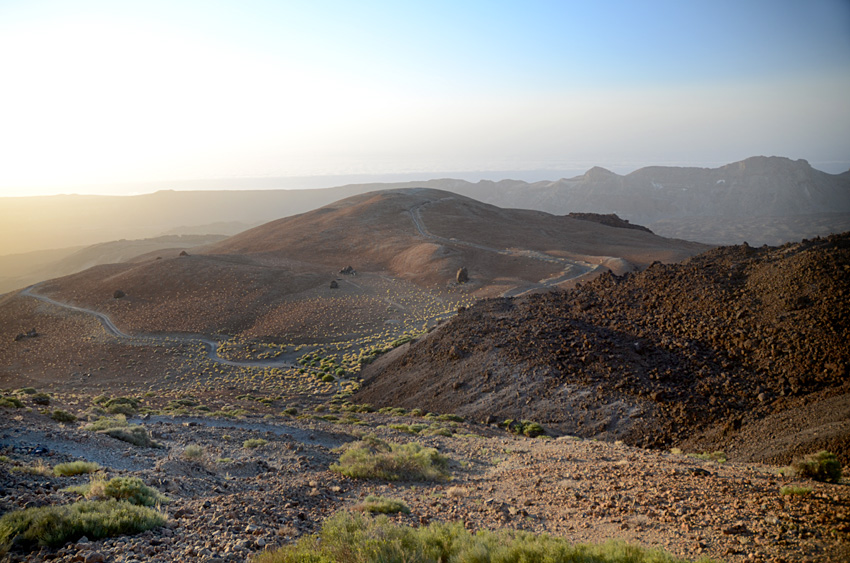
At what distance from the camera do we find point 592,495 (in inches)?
274

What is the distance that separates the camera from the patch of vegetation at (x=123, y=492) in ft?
19.8

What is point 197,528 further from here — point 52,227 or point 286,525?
point 52,227

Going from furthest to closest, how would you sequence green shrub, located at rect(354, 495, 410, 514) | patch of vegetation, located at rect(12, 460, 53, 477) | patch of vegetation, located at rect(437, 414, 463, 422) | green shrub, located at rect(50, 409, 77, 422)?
patch of vegetation, located at rect(437, 414, 463, 422)
green shrub, located at rect(50, 409, 77, 422)
patch of vegetation, located at rect(12, 460, 53, 477)
green shrub, located at rect(354, 495, 410, 514)

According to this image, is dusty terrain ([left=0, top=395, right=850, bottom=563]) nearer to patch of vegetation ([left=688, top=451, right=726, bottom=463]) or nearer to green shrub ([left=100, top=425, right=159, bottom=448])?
green shrub ([left=100, top=425, right=159, bottom=448])

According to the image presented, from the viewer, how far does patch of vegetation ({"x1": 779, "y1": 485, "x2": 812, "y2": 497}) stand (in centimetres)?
591

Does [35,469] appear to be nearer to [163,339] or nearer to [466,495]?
[466,495]

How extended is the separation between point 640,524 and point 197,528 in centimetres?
509

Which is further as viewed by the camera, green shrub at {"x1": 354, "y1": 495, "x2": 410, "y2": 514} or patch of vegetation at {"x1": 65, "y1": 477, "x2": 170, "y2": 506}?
green shrub at {"x1": 354, "y1": 495, "x2": 410, "y2": 514}

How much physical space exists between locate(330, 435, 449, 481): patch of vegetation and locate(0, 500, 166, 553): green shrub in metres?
3.53

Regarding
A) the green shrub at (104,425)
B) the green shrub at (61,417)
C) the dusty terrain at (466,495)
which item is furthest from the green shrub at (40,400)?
the green shrub at (104,425)

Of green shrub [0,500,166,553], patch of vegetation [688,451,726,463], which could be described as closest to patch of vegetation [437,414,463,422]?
patch of vegetation [688,451,726,463]

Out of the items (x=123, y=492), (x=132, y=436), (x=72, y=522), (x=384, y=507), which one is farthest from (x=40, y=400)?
(x=384, y=507)

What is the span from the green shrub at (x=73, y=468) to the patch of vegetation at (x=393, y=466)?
12.0 ft

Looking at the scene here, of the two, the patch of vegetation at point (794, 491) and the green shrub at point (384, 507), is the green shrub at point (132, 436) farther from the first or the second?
the patch of vegetation at point (794, 491)
